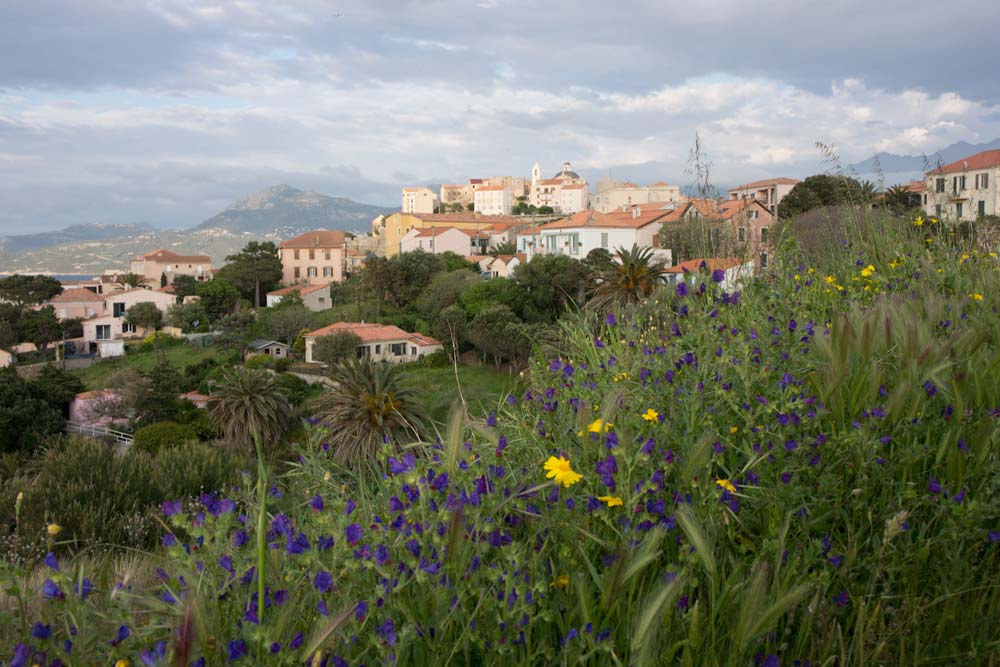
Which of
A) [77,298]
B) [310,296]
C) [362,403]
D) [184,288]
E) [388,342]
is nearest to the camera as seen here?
[362,403]

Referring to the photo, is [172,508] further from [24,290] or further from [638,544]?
[24,290]

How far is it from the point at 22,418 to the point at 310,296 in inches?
1376

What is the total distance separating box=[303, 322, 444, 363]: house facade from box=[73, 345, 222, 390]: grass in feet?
24.6

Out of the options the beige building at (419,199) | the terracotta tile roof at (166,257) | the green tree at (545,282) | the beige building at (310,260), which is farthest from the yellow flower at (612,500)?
the beige building at (419,199)

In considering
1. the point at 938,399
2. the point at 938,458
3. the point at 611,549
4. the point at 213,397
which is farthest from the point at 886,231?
the point at 213,397

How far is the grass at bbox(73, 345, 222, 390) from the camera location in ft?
139

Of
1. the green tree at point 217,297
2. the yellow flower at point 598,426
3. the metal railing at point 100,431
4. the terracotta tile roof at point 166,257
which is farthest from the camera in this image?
the terracotta tile roof at point 166,257

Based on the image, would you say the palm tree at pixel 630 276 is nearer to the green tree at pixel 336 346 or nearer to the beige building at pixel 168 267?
the green tree at pixel 336 346

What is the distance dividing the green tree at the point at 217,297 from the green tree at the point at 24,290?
12051mm

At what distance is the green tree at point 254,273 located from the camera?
65.2 m

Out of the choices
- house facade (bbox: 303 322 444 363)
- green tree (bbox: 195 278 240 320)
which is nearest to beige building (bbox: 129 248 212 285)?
green tree (bbox: 195 278 240 320)

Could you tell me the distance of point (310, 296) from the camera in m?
59.9

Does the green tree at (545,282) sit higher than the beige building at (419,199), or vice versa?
the beige building at (419,199)

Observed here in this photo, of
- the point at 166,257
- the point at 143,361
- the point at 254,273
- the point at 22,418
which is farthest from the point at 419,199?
the point at 22,418
